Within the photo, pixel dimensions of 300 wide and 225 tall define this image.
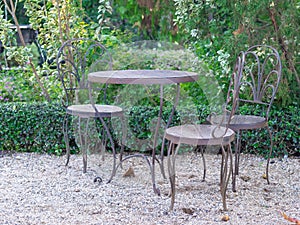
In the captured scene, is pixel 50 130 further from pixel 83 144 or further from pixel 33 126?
pixel 83 144

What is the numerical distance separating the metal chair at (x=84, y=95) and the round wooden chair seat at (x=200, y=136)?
77 centimetres

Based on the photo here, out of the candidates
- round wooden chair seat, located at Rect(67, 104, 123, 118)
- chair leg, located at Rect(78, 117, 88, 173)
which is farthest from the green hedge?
round wooden chair seat, located at Rect(67, 104, 123, 118)

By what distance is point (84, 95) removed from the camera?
15.7ft

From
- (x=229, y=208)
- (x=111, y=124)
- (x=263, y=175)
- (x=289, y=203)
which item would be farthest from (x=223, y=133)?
(x=111, y=124)

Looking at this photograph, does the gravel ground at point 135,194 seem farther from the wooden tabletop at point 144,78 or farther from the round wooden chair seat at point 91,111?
the wooden tabletop at point 144,78

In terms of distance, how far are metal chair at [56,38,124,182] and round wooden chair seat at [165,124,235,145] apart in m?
0.77

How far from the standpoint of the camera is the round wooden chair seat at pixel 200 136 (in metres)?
3.01

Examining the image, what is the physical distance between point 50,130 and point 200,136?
2087 mm

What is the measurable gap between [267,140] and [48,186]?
2.03m

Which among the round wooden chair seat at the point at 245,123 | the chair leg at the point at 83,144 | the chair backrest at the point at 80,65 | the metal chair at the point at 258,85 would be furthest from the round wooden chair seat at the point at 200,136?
the chair backrest at the point at 80,65

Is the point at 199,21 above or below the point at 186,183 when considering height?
above

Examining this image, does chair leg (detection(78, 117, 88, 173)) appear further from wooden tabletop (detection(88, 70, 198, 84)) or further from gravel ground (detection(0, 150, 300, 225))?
wooden tabletop (detection(88, 70, 198, 84))

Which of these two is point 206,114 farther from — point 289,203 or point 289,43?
point 289,203

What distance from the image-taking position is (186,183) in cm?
383
